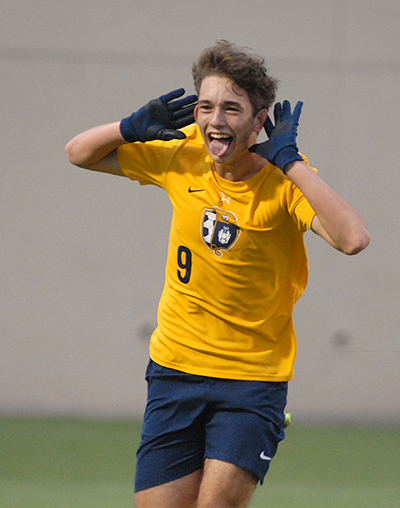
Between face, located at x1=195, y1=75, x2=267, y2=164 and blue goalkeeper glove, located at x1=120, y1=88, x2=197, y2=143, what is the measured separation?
0.13m

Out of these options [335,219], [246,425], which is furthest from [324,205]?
[246,425]

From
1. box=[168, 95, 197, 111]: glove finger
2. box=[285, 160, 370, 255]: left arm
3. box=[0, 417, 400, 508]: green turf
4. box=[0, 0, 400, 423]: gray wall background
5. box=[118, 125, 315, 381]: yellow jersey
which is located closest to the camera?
box=[285, 160, 370, 255]: left arm

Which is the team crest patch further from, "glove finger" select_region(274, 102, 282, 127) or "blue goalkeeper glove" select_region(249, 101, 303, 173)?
"glove finger" select_region(274, 102, 282, 127)

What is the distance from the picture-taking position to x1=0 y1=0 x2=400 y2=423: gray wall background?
16.9ft

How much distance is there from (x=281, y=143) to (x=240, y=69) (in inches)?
11.1

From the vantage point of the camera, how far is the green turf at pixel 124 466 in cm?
367

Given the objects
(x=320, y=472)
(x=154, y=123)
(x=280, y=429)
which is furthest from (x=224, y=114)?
(x=320, y=472)

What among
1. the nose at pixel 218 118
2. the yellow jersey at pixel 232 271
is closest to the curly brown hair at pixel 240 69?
the nose at pixel 218 118

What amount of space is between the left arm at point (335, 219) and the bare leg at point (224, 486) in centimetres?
80

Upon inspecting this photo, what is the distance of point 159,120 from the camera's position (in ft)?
7.66

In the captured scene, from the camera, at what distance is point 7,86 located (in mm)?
5266

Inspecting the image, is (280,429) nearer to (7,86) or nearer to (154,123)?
(154,123)

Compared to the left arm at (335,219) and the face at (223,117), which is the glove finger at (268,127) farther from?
the left arm at (335,219)

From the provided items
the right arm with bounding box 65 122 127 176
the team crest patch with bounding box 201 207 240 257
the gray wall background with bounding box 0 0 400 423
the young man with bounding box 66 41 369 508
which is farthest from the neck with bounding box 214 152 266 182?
the gray wall background with bounding box 0 0 400 423
